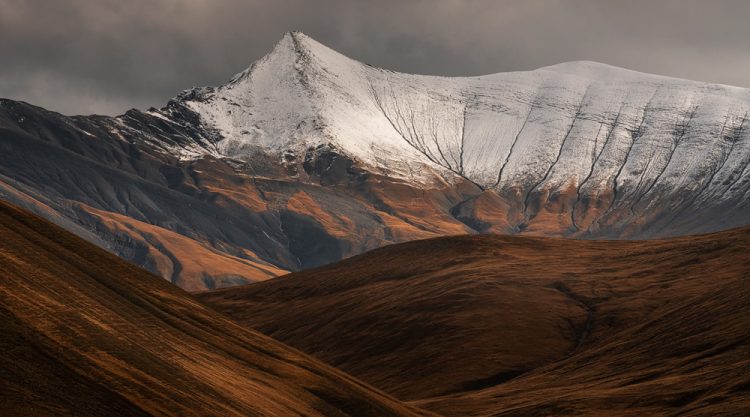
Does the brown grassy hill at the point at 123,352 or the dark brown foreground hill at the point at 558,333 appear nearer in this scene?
the brown grassy hill at the point at 123,352

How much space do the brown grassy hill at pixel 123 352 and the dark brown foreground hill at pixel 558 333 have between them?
93.3 ft

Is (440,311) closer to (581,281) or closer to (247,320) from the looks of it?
(581,281)

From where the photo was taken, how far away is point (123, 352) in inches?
Result: 2189

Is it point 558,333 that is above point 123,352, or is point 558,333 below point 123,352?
above

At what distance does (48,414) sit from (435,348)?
373 feet

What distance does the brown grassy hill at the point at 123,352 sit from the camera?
47.7 m

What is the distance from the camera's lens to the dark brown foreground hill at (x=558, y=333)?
345 feet

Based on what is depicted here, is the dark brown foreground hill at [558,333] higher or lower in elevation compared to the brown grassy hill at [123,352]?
higher

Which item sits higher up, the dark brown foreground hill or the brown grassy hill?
the dark brown foreground hill

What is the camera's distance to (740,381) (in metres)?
97.4

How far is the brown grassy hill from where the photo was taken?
47656 mm

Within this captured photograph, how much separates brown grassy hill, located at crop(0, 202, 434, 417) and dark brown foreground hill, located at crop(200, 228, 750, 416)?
1119 inches

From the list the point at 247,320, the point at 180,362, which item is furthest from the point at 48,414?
the point at 247,320

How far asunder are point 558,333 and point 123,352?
4276 inches
